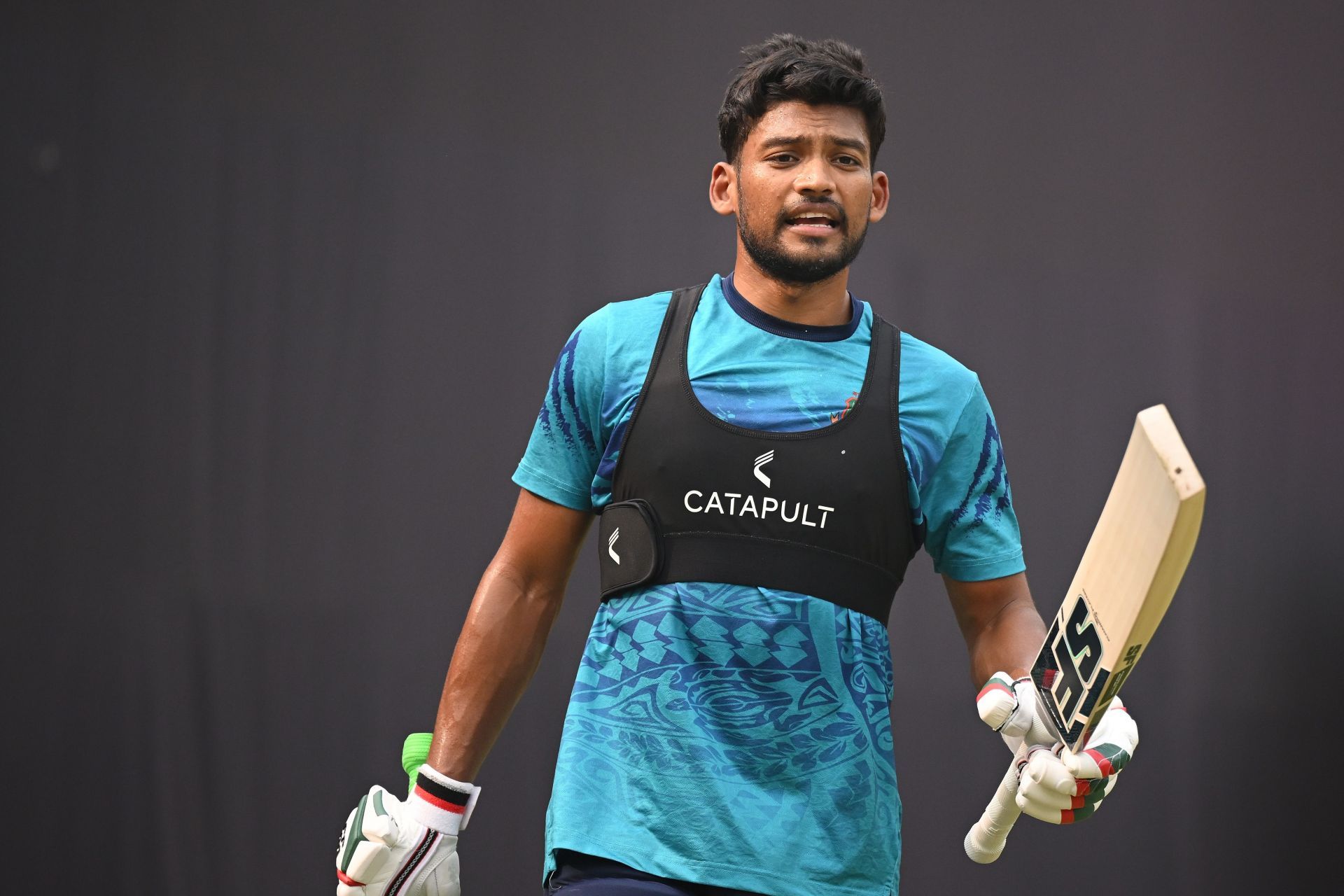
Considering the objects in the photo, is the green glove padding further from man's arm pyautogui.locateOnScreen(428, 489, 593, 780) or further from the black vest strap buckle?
the black vest strap buckle

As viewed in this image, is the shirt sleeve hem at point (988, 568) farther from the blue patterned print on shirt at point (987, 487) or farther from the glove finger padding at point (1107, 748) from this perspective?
the glove finger padding at point (1107, 748)

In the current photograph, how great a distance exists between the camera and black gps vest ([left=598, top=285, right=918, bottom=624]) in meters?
1.59

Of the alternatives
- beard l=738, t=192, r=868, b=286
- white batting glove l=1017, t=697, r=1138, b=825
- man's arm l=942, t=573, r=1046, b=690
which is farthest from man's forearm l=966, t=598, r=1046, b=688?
beard l=738, t=192, r=868, b=286

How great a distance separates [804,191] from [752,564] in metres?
0.43

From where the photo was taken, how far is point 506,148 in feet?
10.0

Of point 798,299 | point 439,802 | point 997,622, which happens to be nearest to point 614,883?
point 439,802

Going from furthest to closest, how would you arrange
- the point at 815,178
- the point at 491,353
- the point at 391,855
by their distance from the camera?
the point at 491,353 → the point at 815,178 → the point at 391,855

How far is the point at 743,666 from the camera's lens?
5.12 ft

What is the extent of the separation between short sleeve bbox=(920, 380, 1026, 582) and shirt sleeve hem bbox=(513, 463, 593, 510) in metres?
0.40

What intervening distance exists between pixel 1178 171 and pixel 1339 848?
137 cm

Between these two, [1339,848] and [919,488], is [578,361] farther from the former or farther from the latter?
[1339,848]

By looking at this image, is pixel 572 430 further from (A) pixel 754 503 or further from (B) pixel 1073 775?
(B) pixel 1073 775

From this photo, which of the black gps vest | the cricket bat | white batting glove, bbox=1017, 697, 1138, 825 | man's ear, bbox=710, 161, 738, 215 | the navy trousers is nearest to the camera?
the cricket bat

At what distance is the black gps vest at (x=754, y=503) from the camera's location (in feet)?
5.23
